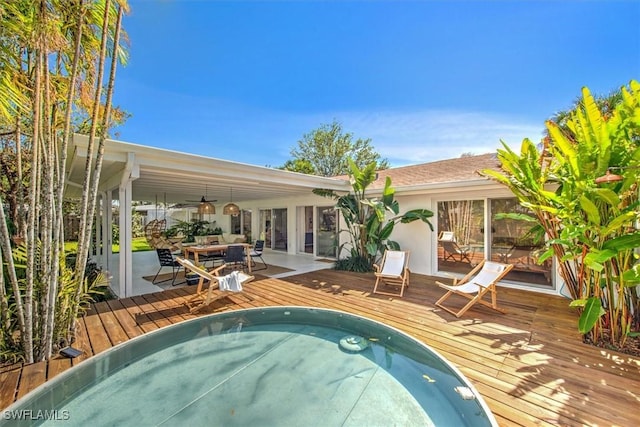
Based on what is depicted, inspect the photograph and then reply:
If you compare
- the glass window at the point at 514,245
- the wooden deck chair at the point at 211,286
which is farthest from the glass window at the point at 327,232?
the wooden deck chair at the point at 211,286

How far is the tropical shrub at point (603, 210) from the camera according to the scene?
3395mm

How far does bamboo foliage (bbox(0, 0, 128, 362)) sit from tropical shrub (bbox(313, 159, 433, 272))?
269 inches

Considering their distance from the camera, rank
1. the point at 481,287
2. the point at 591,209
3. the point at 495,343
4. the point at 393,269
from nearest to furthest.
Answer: the point at 591,209 → the point at 495,343 → the point at 481,287 → the point at 393,269

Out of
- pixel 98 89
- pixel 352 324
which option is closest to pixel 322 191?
pixel 352 324

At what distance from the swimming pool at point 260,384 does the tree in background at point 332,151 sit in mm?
27112

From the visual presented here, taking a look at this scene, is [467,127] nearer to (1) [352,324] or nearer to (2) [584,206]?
(2) [584,206]

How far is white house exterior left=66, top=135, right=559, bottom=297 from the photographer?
6008 millimetres

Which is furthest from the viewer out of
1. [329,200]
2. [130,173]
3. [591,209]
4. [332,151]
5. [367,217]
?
[332,151]

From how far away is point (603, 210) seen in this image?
3.90 meters

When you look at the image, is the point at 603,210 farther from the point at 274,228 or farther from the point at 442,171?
the point at 274,228

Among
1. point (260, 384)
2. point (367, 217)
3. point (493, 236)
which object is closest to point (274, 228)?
point (367, 217)

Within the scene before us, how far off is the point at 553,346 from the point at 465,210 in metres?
5.02

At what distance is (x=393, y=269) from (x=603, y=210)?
4.31m

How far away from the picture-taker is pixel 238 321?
16.7 ft
